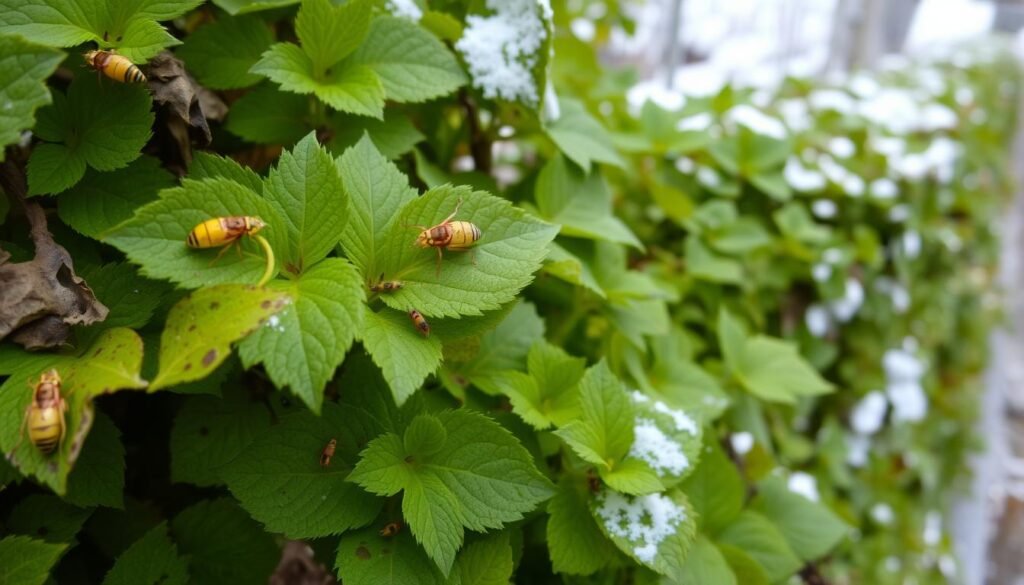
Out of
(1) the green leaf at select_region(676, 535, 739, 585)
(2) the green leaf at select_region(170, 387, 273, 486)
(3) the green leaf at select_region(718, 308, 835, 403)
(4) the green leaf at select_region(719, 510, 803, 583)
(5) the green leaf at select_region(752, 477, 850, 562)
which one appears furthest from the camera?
(3) the green leaf at select_region(718, 308, 835, 403)

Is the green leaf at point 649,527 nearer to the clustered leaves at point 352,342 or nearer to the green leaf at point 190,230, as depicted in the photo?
the clustered leaves at point 352,342

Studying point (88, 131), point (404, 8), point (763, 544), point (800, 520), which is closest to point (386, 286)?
point (88, 131)

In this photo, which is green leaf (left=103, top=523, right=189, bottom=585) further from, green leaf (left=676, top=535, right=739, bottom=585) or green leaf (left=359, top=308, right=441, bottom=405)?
green leaf (left=676, top=535, right=739, bottom=585)

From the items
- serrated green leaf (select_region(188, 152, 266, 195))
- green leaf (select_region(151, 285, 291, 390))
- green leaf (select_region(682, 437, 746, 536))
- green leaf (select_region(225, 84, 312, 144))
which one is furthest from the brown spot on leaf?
green leaf (select_region(682, 437, 746, 536))

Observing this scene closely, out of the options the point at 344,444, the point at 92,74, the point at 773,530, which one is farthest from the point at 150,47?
the point at 773,530

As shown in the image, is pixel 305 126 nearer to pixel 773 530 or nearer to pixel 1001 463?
pixel 773 530
